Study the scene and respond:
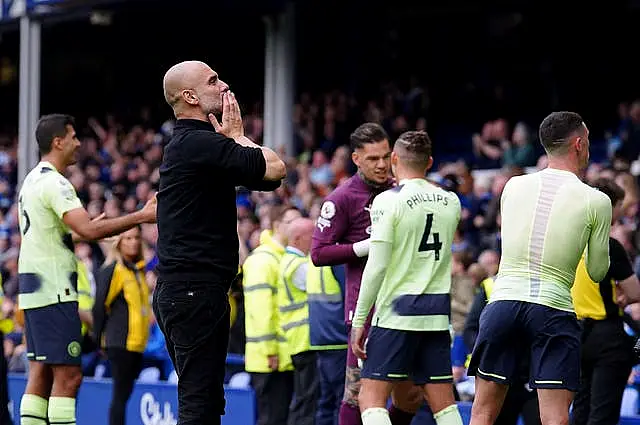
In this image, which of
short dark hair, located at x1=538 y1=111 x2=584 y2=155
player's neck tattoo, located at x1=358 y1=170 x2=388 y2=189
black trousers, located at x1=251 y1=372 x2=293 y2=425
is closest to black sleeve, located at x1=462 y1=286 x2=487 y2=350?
player's neck tattoo, located at x1=358 y1=170 x2=388 y2=189

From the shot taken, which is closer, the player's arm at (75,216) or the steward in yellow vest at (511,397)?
the player's arm at (75,216)

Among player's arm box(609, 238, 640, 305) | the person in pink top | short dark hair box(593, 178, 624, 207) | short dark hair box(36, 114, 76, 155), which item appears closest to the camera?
player's arm box(609, 238, 640, 305)

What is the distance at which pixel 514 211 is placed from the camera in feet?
25.0

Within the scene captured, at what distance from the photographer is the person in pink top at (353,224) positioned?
9156 millimetres

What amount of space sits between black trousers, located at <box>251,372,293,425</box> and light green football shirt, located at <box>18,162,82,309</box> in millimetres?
2503

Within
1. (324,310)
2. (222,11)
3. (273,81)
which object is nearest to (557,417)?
(324,310)

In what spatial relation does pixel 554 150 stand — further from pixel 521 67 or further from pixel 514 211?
pixel 521 67

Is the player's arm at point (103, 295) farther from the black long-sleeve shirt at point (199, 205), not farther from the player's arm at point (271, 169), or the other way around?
the player's arm at point (271, 169)

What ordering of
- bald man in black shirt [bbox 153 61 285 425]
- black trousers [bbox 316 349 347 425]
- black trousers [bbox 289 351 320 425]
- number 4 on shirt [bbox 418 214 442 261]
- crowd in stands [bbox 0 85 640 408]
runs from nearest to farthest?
bald man in black shirt [bbox 153 61 285 425] → number 4 on shirt [bbox 418 214 442 261] → black trousers [bbox 316 349 347 425] → black trousers [bbox 289 351 320 425] → crowd in stands [bbox 0 85 640 408]

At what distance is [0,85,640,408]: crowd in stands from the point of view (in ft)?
43.1

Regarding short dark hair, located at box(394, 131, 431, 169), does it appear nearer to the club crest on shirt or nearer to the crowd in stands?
the club crest on shirt

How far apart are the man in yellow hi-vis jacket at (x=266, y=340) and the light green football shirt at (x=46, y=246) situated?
2223 mm

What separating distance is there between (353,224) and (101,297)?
3.39 meters

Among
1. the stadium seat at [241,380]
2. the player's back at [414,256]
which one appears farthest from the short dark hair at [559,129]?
the stadium seat at [241,380]
